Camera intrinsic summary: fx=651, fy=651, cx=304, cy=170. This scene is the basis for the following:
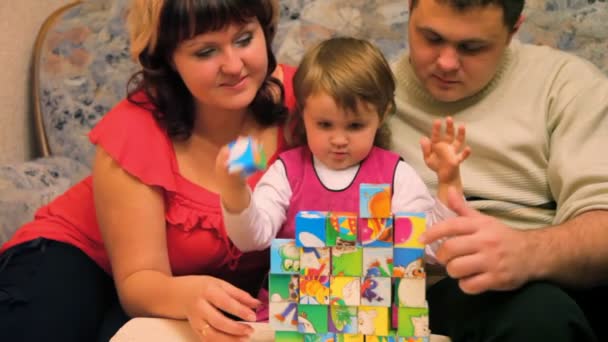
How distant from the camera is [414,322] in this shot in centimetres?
100

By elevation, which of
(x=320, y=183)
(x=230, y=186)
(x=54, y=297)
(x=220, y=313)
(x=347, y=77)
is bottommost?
(x=54, y=297)

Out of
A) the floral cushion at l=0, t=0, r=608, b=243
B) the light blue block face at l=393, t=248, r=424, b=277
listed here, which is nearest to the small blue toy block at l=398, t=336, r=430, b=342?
the light blue block face at l=393, t=248, r=424, b=277

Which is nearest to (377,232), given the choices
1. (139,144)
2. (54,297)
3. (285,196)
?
(285,196)

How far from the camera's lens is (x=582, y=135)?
130 cm

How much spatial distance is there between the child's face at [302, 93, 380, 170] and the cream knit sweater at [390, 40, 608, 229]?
0.65 ft

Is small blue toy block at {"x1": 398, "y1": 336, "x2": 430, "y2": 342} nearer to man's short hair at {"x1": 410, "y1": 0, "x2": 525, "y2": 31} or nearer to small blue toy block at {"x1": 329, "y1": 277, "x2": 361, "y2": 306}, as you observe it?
small blue toy block at {"x1": 329, "y1": 277, "x2": 361, "y2": 306}

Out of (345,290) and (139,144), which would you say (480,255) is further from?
(139,144)

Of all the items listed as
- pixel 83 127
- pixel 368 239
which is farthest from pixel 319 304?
pixel 83 127

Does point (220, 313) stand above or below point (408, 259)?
below

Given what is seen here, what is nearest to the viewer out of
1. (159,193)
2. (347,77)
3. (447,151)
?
(447,151)

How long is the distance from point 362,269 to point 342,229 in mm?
69

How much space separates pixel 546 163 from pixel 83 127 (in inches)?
51.8

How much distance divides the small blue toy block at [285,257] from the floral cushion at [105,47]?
0.93 m

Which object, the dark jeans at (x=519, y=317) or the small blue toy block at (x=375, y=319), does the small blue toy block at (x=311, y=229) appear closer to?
the small blue toy block at (x=375, y=319)
